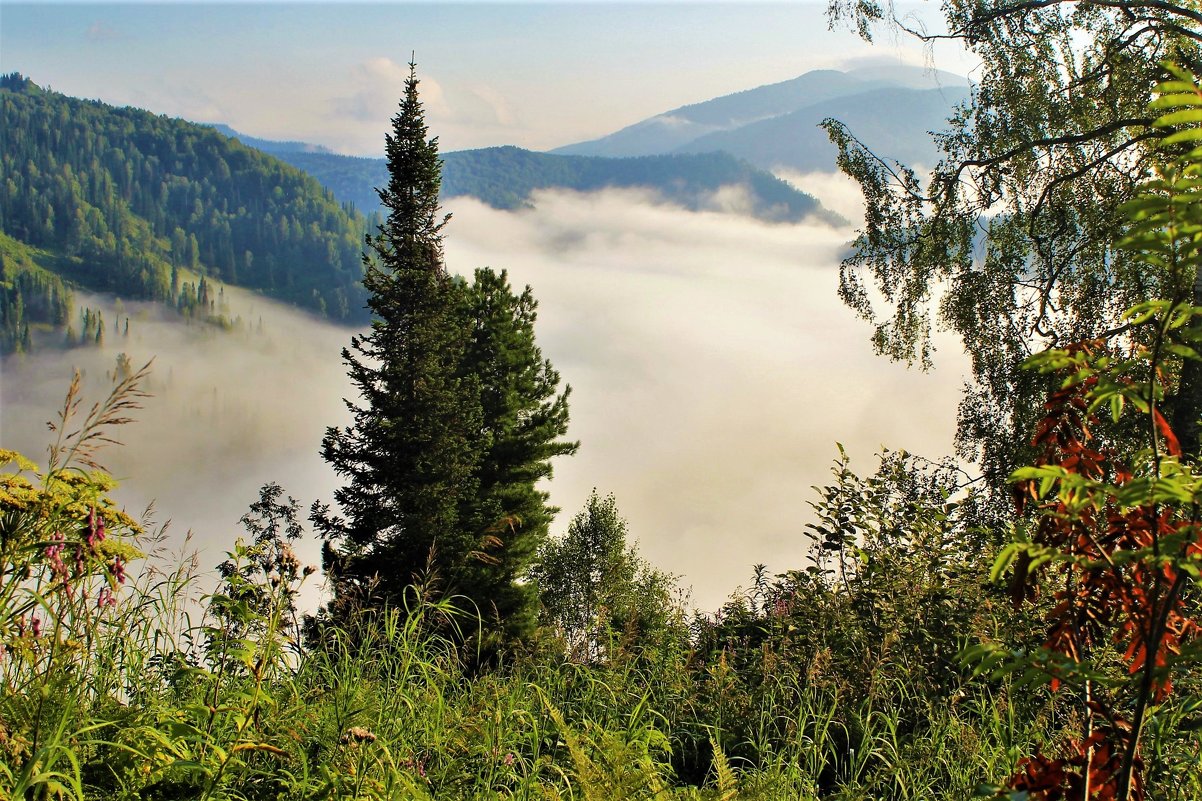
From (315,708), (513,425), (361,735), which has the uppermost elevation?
(361,735)

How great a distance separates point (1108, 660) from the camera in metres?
3.68

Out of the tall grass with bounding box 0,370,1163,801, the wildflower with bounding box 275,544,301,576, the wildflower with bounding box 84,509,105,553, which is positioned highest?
the wildflower with bounding box 84,509,105,553

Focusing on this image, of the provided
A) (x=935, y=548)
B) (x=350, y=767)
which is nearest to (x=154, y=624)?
(x=350, y=767)

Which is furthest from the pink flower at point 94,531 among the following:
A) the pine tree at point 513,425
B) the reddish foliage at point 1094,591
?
the pine tree at point 513,425

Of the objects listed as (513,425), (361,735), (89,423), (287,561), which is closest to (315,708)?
(287,561)

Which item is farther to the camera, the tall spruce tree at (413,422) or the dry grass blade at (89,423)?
the tall spruce tree at (413,422)

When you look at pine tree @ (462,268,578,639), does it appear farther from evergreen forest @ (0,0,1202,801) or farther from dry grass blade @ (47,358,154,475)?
dry grass blade @ (47,358,154,475)

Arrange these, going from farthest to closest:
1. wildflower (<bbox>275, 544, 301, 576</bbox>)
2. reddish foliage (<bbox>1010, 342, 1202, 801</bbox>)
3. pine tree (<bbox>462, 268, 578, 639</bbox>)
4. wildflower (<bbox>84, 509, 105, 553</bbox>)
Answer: pine tree (<bbox>462, 268, 578, 639</bbox>) < wildflower (<bbox>275, 544, 301, 576</bbox>) < wildflower (<bbox>84, 509, 105, 553</bbox>) < reddish foliage (<bbox>1010, 342, 1202, 801</bbox>)

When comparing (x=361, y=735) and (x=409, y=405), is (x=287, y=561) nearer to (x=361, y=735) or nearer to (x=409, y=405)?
(x=361, y=735)

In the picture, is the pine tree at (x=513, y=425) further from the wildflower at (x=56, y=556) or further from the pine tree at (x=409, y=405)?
the wildflower at (x=56, y=556)

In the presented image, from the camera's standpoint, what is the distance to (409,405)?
2558 cm

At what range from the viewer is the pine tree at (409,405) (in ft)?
83.2

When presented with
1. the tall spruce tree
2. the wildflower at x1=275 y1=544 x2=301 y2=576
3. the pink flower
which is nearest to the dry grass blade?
the pink flower

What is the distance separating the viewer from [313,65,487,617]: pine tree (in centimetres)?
2536
